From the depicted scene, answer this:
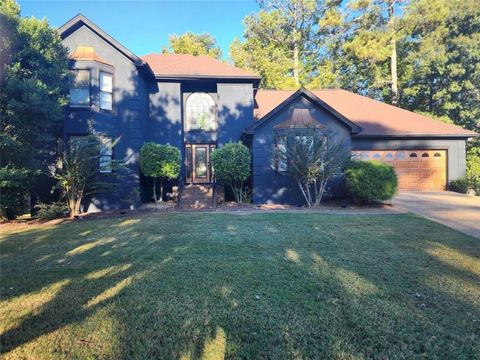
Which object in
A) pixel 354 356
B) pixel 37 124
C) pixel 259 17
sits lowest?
pixel 354 356

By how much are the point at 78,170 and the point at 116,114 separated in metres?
3.49

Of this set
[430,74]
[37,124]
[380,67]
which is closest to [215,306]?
[37,124]

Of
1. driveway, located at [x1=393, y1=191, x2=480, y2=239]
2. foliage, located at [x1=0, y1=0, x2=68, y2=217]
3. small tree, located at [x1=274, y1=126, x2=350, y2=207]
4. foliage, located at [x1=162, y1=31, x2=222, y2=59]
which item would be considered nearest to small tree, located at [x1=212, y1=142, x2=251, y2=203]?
small tree, located at [x1=274, y1=126, x2=350, y2=207]

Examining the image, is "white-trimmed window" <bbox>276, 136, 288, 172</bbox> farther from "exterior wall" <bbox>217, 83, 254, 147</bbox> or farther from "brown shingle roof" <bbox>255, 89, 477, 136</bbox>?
"brown shingle roof" <bbox>255, 89, 477, 136</bbox>

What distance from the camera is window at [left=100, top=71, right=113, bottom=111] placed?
39.6ft

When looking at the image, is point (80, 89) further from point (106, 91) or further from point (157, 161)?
point (157, 161)

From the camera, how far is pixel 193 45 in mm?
27359

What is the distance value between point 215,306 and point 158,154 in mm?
9998

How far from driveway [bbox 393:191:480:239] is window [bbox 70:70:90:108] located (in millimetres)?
13806

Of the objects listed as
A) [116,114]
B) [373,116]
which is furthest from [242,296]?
Answer: [373,116]

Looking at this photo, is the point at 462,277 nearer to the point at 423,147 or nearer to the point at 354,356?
the point at 354,356

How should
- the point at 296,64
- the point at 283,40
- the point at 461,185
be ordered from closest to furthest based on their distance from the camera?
the point at 461,185
the point at 296,64
the point at 283,40

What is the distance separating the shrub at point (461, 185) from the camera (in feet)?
48.9

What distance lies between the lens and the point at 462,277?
13.9ft
